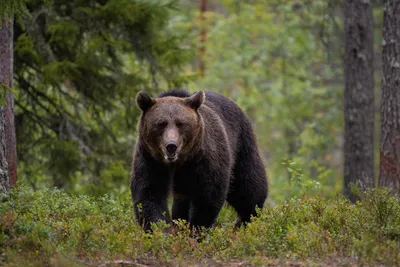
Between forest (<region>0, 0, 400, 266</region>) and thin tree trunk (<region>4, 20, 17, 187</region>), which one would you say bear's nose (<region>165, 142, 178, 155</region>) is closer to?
forest (<region>0, 0, 400, 266</region>)

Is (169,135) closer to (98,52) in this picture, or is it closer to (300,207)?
(300,207)

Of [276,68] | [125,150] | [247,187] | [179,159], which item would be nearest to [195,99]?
[179,159]

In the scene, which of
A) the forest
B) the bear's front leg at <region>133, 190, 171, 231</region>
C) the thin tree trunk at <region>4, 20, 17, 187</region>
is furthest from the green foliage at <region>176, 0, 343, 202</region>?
the bear's front leg at <region>133, 190, 171, 231</region>

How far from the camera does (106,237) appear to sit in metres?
6.27

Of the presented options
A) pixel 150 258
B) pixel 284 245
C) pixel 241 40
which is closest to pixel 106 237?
pixel 150 258

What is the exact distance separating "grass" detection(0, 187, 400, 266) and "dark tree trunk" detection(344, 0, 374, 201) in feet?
21.3

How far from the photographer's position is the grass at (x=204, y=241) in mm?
5664

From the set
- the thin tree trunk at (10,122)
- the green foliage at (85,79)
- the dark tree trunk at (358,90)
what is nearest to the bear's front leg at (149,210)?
the thin tree trunk at (10,122)

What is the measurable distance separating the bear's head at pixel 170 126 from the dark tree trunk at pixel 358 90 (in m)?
6.43

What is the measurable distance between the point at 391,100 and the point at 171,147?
4.47m

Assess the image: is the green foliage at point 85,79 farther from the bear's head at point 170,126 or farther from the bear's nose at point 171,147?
the bear's nose at point 171,147

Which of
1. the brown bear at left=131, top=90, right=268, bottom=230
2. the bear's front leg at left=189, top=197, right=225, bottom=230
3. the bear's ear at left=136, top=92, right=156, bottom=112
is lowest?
the bear's front leg at left=189, top=197, right=225, bottom=230

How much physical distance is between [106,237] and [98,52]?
24.2ft

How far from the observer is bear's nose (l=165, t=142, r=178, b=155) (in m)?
7.50
